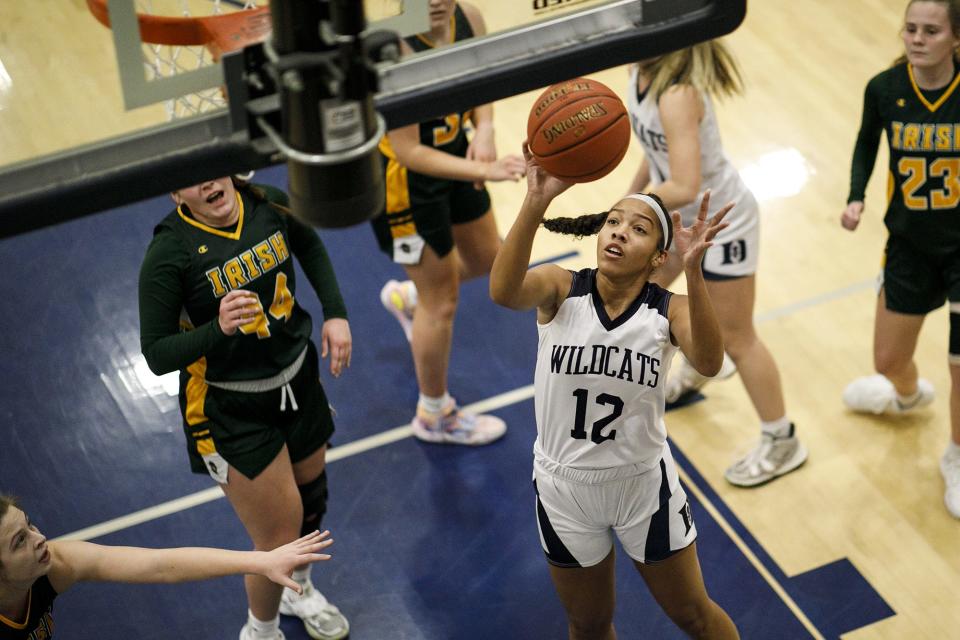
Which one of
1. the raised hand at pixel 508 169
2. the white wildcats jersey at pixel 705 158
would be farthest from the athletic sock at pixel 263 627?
the white wildcats jersey at pixel 705 158

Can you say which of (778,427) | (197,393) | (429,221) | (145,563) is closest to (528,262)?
(197,393)

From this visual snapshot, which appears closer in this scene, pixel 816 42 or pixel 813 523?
pixel 813 523

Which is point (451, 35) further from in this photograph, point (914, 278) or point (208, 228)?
point (914, 278)

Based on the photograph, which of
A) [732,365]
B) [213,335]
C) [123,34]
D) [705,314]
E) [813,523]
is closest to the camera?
[123,34]

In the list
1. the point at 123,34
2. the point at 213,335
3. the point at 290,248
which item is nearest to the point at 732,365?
the point at 290,248

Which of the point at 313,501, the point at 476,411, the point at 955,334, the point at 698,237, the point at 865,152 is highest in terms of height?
the point at 698,237

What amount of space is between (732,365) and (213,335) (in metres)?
2.71

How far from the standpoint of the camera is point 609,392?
370cm

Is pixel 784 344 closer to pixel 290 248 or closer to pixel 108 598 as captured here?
pixel 290 248

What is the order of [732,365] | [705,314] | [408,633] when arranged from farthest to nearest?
[732,365] < [408,633] < [705,314]

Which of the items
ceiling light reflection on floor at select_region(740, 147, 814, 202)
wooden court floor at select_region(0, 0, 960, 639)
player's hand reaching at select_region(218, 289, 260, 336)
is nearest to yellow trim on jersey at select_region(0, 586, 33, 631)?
player's hand reaching at select_region(218, 289, 260, 336)

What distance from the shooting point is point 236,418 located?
4.23m

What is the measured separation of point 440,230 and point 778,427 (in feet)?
5.38

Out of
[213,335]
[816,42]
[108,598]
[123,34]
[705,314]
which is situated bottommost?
[108,598]
